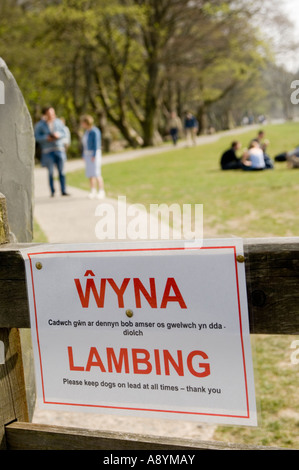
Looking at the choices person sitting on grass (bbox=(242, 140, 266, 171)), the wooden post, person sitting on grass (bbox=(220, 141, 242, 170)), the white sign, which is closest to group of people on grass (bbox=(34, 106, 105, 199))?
person sitting on grass (bbox=(242, 140, 266, 171))

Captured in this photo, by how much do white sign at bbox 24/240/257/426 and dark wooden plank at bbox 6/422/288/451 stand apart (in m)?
0.07

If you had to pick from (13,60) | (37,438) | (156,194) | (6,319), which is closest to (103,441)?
(37,438)

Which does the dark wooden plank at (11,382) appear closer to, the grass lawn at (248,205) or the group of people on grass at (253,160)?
the grass lawn at (248,205)

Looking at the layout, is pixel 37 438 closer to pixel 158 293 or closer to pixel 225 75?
pixel 158 293

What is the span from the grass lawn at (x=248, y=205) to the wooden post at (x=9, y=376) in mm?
786

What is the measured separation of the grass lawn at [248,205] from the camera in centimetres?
393

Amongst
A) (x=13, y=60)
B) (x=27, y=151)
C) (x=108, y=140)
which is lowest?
(x=27, y=151)

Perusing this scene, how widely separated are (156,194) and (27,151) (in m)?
11.4

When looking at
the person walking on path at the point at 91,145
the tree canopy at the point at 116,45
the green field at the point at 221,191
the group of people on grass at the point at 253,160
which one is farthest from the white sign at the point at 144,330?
the tree canopy at the point at 116,45

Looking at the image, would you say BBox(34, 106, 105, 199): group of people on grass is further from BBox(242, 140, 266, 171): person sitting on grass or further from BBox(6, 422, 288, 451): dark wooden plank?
BBox(6, 422, 288, 451): dark wooden plank

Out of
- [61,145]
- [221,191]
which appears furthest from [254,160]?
[61,145]

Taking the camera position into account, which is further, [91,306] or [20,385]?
[20,385]

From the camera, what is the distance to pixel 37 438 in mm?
2076

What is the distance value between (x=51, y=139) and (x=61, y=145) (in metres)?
0.33
